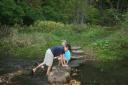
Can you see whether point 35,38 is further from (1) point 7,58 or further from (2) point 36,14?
(2) point 36,14

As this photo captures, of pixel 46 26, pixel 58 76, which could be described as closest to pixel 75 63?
pixel 58 76

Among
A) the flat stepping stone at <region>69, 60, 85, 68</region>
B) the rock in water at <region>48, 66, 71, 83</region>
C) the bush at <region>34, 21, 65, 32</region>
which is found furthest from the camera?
the bush at <region>34, 21, 65, 32</region>

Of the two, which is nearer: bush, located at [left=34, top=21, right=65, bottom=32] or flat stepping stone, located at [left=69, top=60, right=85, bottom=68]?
flat stepping stone, located at [left=69, top=60, right=85, bottom=68]

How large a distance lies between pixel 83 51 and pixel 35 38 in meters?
4.00

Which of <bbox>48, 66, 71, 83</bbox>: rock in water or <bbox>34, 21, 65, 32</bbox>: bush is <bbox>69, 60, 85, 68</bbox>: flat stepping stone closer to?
<bbox>48, 66, 71, 83</bbox>: rock in water

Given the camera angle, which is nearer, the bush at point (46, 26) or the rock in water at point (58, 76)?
the rock in water at point (58, 76)

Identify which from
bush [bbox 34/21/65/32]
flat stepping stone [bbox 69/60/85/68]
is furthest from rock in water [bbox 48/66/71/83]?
bush [bbox 34/21/65/32]

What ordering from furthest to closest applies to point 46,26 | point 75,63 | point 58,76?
point 46,26 < point 75,63 < point 58,76

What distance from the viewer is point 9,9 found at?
A: 31.9 meters

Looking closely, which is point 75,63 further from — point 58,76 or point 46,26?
point 46,26

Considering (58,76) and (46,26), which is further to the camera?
(46,26)

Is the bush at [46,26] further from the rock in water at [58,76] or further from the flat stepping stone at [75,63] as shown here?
the rock in water at [58,76]

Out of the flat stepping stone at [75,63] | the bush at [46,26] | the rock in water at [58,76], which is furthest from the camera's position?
the bush at [46,26]

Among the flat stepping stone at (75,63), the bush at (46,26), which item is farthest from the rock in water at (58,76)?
the bush at (46,26)
